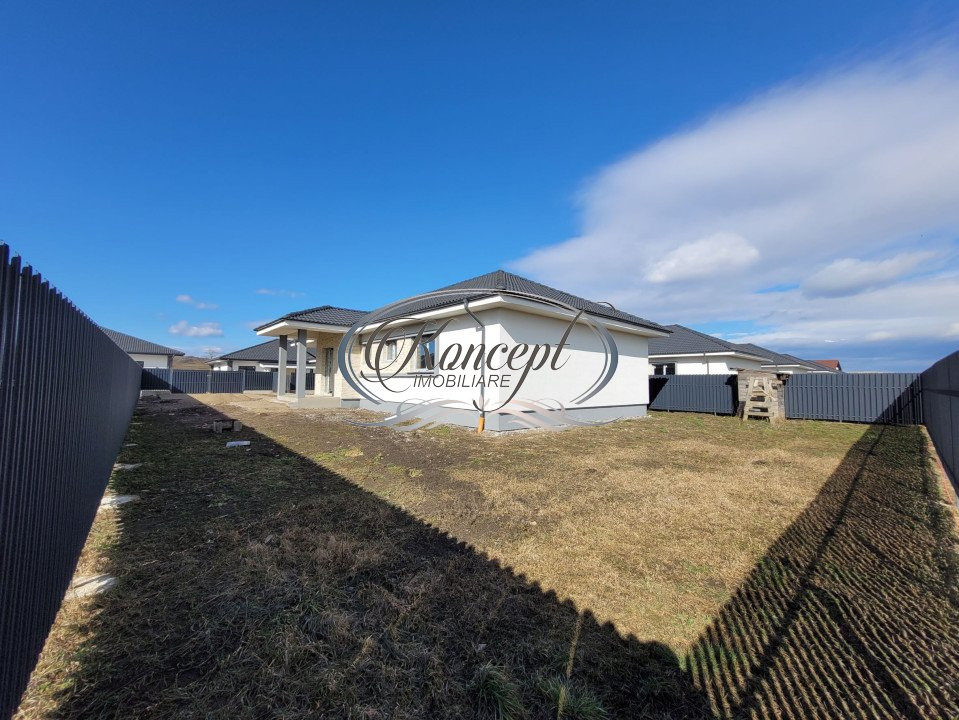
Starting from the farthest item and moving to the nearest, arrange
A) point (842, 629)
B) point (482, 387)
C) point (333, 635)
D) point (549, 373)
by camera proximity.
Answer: point (549, 373), point (482, 387), point (842, 629), point (333, 635)

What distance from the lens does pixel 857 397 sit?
12273mm

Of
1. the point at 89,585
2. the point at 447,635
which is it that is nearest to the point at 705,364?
the point at 447,635

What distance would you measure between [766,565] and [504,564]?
205 cm

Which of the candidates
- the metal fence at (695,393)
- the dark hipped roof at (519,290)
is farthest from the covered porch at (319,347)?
the metal fence at (695,393)

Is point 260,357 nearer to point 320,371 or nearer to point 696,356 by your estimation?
point 320,371

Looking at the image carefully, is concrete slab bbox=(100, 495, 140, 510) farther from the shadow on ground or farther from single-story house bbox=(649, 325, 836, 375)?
single-story house bbox=(649, 325, 836, 375)

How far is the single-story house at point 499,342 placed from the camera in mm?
9156

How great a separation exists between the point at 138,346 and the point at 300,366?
3330 cm

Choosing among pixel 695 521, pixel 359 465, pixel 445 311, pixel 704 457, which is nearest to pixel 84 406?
pixel 359 465

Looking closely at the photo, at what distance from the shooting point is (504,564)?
2.98 m

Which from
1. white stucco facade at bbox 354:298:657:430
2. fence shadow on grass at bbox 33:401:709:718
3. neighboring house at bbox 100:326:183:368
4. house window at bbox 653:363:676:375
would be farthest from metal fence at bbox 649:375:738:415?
neighboring house at bbox 100:326:183:368

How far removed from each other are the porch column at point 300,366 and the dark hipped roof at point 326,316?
836 millimetres

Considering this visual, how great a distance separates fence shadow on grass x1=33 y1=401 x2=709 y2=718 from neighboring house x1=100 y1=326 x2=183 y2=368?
42259 mm

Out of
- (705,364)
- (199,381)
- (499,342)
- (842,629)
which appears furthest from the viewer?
(199,381)
